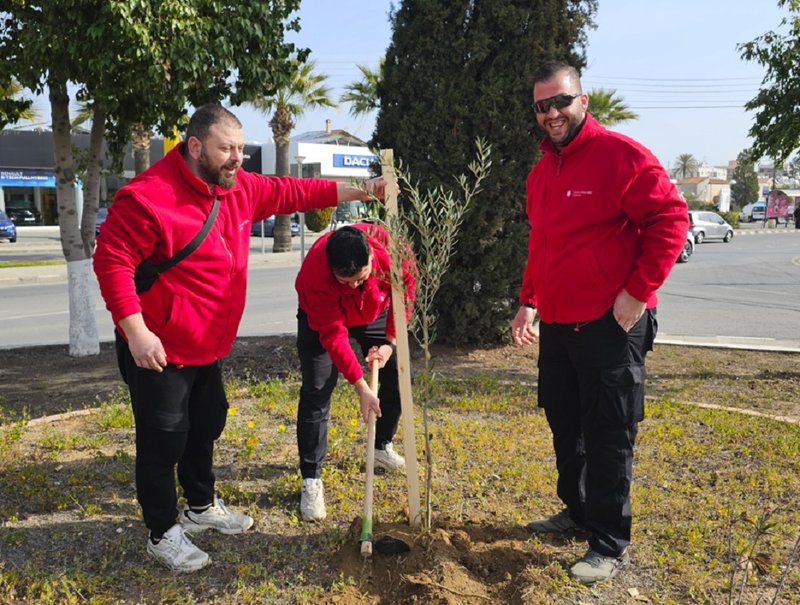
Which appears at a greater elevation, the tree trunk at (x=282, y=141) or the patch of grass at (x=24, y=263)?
the tree trunk at (x=282, y=141)

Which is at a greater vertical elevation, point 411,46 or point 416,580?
point 411,46

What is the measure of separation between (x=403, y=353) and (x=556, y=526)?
120 cm

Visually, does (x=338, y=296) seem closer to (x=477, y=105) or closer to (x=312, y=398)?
(x=312, y=398)

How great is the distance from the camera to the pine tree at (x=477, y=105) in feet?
22.7

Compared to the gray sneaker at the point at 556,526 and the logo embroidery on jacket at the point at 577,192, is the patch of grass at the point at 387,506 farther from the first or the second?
the logo embroidery on jacket at the point at 577,192

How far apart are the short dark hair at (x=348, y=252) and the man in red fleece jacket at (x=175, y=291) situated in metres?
0.24

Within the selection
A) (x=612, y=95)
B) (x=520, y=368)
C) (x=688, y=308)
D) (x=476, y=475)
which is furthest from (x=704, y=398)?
(x=612, y=95)

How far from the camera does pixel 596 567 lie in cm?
308

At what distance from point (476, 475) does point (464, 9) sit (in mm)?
4796

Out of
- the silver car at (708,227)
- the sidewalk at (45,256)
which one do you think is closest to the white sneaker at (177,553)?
the sidewalk at (45,256)

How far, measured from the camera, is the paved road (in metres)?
10.0

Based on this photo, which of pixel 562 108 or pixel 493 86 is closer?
pixel 562 108

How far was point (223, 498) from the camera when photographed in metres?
3.92

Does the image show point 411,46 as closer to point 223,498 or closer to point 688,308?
point 223,498
